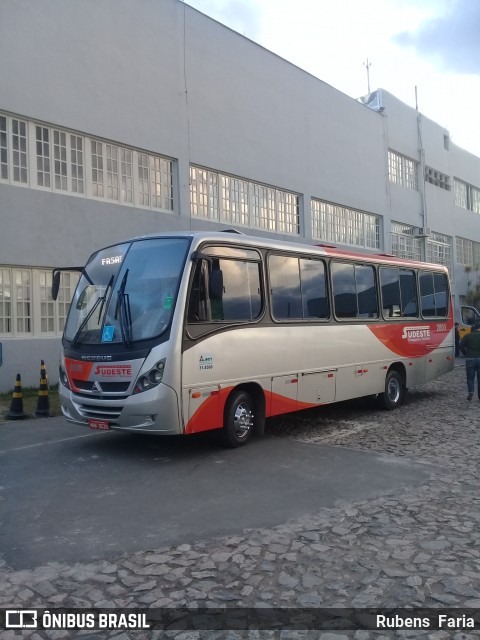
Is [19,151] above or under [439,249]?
above

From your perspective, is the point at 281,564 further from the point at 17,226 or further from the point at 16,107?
the point at 16,107

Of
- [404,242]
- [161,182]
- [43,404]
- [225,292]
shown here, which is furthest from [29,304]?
[404,242]

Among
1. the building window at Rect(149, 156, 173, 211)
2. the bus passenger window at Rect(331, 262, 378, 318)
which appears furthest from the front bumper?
the building window at Rect(149, 156, 173, 211)

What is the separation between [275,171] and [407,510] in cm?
1765

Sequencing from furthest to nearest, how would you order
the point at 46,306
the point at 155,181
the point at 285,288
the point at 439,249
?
the point at 439,249 < the point at 155,181 < the point at 46,306 < the point at 285,288

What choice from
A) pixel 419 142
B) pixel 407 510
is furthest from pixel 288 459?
pixel 419 142

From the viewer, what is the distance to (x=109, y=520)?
5641 millimetres

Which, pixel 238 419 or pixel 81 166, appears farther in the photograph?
pixel 81 166

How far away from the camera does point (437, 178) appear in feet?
113

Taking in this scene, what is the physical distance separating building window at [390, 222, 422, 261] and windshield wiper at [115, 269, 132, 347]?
76.6 ft

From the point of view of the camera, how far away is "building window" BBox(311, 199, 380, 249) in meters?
24.6

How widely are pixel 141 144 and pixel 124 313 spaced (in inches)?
415

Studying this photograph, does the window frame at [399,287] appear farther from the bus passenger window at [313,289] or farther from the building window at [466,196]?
the building window at [466,196]

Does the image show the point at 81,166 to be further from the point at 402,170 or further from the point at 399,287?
the point at 402,170
